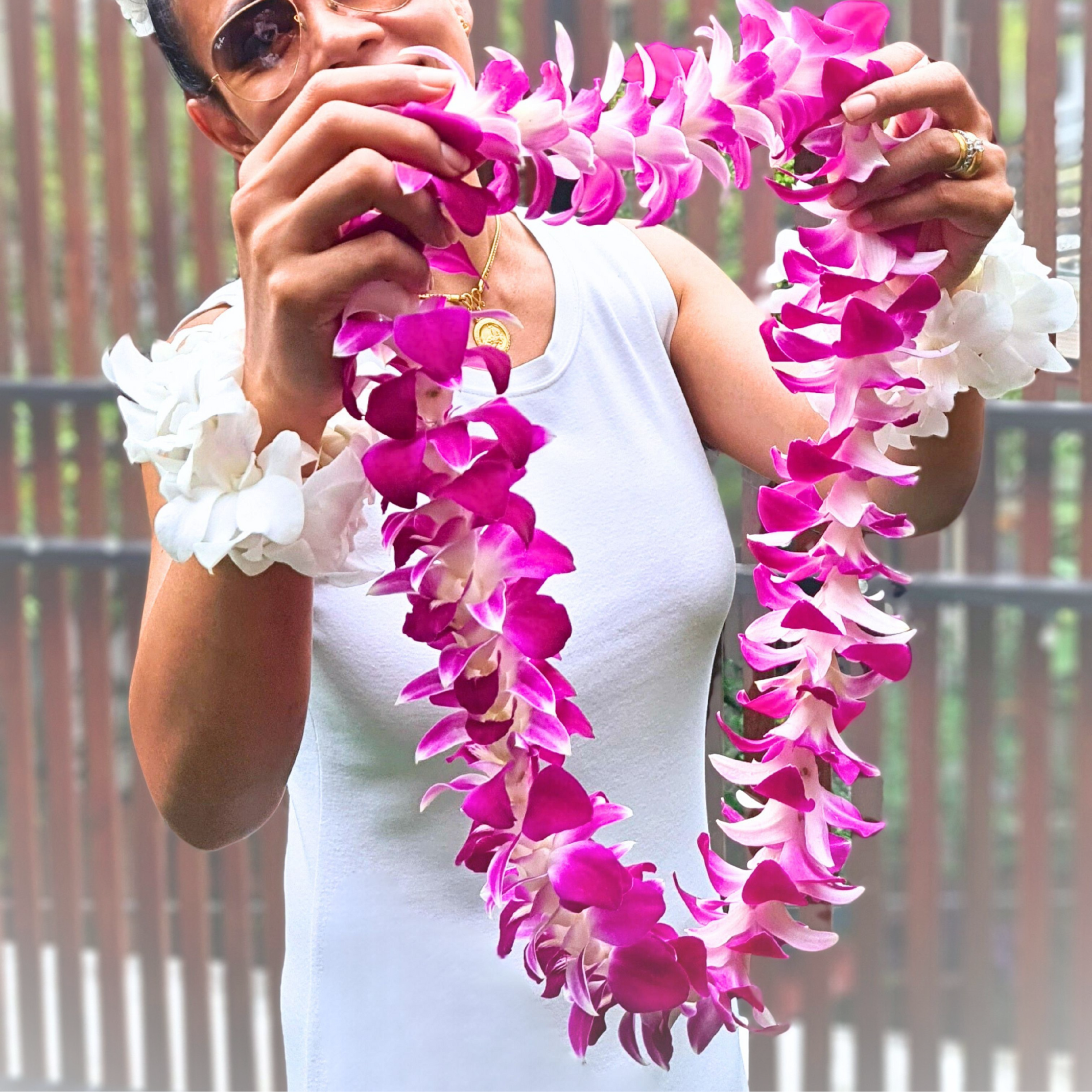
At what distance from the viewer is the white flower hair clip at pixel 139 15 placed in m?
0.90

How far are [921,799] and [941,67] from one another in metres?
1.72

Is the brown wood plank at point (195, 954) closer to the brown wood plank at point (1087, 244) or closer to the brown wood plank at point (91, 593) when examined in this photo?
the brown wood plank at point (91, 593)

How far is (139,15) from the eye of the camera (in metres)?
0.91

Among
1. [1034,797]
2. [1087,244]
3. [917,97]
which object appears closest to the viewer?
[917,97]

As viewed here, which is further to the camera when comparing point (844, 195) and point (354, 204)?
point (844, 195)

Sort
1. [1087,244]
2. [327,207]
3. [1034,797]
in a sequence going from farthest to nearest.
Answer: [1034,797] < [1087,244] < [327,207]

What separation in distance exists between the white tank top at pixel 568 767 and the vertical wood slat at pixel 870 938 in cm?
116

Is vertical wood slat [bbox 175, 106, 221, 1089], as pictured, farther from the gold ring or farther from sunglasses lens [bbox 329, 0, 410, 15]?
the gold ring

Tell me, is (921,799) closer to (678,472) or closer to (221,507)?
(678,472)

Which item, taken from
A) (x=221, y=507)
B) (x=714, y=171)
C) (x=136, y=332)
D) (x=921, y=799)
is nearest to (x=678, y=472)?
(x=714, y=171)

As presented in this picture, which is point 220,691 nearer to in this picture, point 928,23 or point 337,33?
point 337,33

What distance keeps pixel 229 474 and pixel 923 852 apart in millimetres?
1880

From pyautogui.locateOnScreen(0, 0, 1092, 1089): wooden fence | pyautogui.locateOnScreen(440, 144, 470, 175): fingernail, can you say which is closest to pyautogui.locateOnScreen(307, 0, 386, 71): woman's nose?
pyautogui.locateOnScreen(440, 144, 470, 175): fingernail

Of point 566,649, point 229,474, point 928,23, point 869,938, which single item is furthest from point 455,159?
point 869,938
